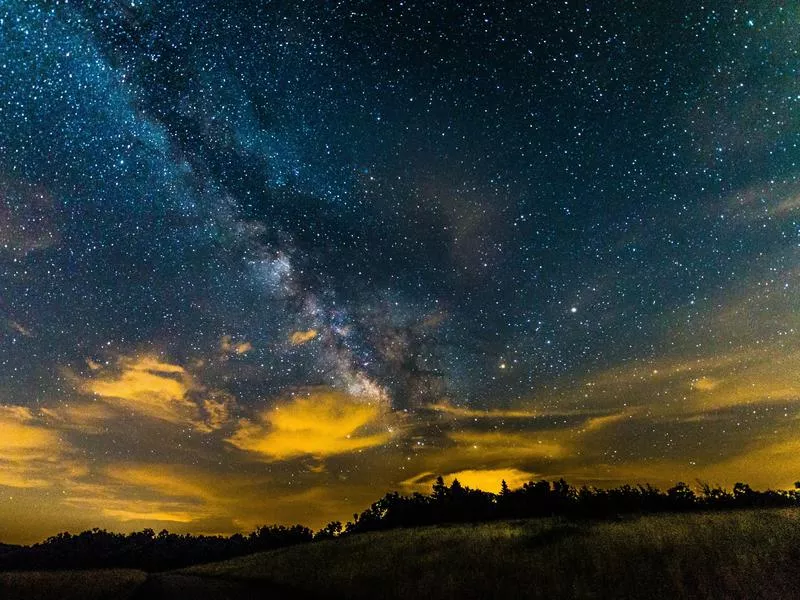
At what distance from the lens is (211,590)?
73.7 ft

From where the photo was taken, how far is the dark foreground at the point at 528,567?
15727mm

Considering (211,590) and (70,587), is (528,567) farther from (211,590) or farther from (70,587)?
(70,587)

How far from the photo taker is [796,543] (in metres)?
16.7

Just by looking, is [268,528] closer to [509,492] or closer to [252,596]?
[509,492]

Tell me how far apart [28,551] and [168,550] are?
2393 centimetres

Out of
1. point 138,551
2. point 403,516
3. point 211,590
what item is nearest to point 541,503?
point 403,516

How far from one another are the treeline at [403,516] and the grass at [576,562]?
9820 millimetres

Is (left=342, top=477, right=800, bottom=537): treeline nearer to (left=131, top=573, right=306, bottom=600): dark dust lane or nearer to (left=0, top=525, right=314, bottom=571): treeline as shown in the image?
(left=0, top=525, right=314, bottom=571): treeline

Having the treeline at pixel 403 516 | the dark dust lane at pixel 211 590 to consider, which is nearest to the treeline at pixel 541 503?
the treeline at pixel 403 516

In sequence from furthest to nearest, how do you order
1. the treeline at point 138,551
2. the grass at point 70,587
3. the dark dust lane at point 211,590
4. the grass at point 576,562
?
the treeline at point 138,551 < the grass at point 70,587 < the dark dust lane at point 211,590 < the grass at point 576,562

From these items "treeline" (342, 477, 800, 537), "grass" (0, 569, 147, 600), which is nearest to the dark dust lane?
"grass" (0, 569, 147, 600)

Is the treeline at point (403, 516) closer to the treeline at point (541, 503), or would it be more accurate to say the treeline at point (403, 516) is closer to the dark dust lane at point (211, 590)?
the treeline at point (541, 503)

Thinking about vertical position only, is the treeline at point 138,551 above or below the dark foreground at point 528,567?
above

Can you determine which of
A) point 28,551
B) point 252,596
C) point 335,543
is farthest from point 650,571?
point 28,551
